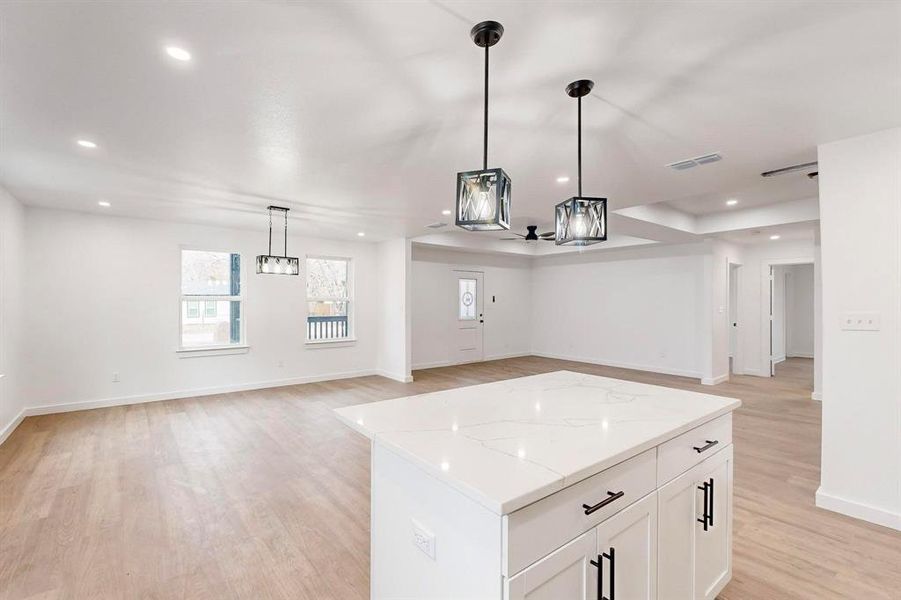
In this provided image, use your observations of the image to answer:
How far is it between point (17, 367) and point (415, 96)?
215 inches

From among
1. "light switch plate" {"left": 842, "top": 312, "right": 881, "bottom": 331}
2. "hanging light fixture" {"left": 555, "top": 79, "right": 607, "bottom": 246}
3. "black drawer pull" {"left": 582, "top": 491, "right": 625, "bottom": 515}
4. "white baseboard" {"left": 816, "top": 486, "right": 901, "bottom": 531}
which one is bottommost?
"white baseboard" {"left": 816, "top": 486, "right": 901, "bottom": 531}

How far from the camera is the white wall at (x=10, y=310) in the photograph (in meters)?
4.04

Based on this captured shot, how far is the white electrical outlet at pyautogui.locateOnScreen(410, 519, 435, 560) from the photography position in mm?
1283

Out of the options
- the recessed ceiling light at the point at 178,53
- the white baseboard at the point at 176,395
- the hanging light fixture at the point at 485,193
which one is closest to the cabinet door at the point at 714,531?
the hanging light fixture at the point at 485,193

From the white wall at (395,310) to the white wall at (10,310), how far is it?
4543 millimetres

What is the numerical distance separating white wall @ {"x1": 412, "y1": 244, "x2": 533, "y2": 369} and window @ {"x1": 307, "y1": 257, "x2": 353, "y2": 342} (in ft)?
4.55

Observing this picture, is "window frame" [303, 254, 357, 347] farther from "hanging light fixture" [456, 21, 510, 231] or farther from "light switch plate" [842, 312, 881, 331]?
"light switch plate" [842, 312, 881, 331]

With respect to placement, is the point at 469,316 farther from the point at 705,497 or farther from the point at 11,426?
the point at 705,497

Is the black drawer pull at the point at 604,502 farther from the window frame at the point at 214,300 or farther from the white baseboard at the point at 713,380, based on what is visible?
the white baseboard at the point at 713,380

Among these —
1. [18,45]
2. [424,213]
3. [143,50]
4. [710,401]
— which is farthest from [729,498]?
[424,213]

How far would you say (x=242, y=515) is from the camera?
272 cm

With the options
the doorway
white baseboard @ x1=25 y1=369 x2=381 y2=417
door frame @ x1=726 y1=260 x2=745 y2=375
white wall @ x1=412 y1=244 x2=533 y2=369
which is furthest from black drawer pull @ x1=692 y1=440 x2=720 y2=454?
the doorway

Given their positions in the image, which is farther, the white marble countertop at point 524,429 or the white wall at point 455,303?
the white wall at point 455,303

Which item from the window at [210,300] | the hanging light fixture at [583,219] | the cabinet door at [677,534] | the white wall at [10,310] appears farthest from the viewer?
the window at [210,300]
